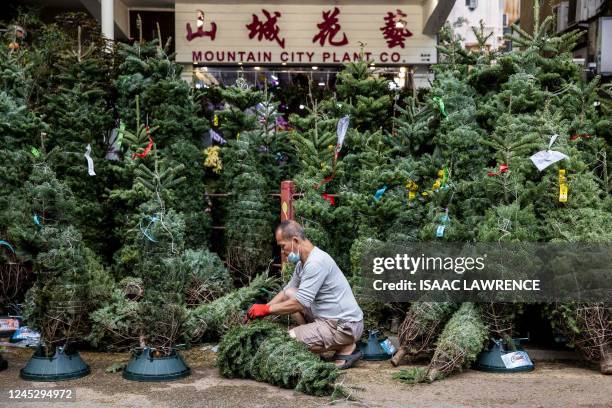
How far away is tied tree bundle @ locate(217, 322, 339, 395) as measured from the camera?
5707 millimetres

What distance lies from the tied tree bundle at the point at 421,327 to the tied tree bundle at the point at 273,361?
1035 mm

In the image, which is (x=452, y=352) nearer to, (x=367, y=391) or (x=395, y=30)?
(x=367, y=391)

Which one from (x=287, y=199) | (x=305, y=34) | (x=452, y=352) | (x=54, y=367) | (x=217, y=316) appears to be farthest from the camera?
(x=305, y=34)

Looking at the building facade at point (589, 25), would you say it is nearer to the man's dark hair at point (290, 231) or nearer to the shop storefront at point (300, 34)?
the shop storefront at point (300, 34)

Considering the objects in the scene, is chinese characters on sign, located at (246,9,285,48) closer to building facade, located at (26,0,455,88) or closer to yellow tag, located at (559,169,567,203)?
building facade, located at (26,0,455,88)

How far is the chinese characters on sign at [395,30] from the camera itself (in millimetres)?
16062

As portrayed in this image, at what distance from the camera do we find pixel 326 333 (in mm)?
6438

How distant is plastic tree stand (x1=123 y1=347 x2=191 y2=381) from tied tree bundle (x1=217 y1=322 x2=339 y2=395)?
38 centimetres

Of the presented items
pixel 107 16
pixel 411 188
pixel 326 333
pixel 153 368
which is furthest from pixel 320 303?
pixel 107 16

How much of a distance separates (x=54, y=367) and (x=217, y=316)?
168 cm

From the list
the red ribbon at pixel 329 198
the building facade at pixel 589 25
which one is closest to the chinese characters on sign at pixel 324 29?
the building facade at pixel 589 25

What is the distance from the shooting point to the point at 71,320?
630 centimetres

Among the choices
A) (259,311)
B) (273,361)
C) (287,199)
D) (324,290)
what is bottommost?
(273,361)

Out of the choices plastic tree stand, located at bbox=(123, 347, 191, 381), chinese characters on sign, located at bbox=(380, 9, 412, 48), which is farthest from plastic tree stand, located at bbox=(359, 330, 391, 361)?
chinese characters on sign, located at bbox=(380, 9, 412, 48)
